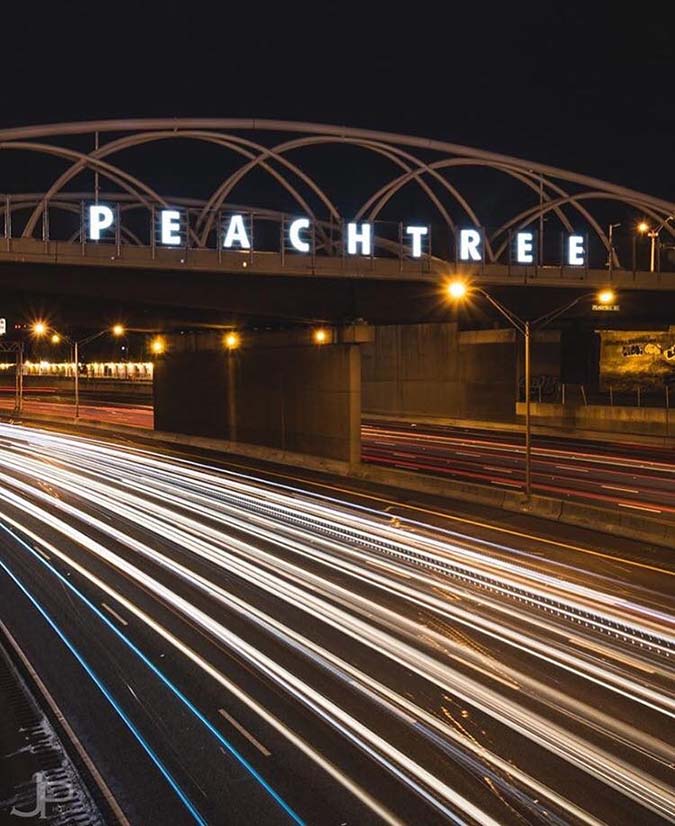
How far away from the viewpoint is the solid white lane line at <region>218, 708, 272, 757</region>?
1173cm

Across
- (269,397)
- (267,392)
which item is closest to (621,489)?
(269,397)

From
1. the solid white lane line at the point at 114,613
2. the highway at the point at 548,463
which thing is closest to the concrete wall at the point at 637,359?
the highway at the point at 548,463

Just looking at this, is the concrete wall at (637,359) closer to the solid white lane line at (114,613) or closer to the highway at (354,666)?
the highway at (354,666)

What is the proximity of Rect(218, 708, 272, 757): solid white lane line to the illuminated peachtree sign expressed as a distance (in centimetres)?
2821

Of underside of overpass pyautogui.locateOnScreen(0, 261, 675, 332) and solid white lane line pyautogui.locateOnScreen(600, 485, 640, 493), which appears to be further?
underside of overpass pyautogui.locateOnScreen(0, 261, 675, 332)

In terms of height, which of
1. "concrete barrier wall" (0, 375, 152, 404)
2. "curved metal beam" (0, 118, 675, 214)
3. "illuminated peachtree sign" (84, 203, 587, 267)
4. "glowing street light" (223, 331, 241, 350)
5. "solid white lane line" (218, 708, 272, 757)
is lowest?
"solid white lane line" (218, 708, 272, 757)

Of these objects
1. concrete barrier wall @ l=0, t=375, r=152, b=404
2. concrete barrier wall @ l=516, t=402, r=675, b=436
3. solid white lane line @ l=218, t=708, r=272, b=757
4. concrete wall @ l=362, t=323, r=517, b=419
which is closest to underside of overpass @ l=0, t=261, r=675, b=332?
concrete barrier wall @ l=516, t=402, r=675, b=436

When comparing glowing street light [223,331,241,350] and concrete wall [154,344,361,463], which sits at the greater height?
glowing street light [223,331,241,350]

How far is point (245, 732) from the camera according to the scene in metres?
12.3

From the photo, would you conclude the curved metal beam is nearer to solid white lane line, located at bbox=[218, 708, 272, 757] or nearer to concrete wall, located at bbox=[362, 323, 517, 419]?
concrete wall, located at bbox=[362, 323, 517, 419]

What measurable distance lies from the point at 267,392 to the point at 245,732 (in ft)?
139

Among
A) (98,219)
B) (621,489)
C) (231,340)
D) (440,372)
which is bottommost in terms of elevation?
(621,489)

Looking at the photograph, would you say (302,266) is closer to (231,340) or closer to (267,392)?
(267,392)

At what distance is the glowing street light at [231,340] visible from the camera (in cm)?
5756
